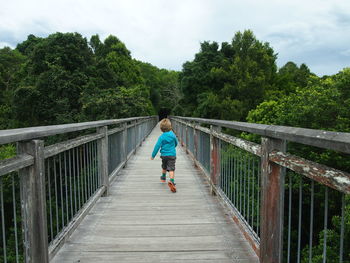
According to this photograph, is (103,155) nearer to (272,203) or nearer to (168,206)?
(168,206)

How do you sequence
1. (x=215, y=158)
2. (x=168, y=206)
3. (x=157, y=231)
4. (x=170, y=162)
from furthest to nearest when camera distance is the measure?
(x=170, y=162)
(x=215, y=158)
(x=168, y=206)
(x=157, y=231)

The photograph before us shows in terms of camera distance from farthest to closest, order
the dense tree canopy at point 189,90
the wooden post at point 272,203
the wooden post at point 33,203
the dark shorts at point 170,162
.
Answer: the dense tree canopy at point 189,90
the dark shorts at point 170,162
the wooden post at point 272,203
the wooden post at point 33,203

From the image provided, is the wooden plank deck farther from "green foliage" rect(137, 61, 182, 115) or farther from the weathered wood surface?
"green foliage" rect(137, 61, 182, 115)

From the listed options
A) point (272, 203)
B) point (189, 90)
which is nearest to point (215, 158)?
point (272, 203)

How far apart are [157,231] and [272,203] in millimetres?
1485

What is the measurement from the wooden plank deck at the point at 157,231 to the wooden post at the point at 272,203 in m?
0.44

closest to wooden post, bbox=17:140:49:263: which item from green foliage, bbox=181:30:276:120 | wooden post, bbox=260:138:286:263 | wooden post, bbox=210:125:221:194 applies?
wooden post, bbox=260:138:286:263

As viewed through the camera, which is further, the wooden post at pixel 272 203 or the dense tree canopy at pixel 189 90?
the dense tree canopy at pixel 189 90

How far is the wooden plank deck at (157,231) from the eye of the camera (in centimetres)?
257

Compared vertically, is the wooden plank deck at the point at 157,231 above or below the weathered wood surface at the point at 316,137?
below

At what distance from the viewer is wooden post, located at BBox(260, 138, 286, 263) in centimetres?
201

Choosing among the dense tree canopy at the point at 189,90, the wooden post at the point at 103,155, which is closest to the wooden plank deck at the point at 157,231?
the wooden post at the point at 103,155

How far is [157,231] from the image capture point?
10.2ft

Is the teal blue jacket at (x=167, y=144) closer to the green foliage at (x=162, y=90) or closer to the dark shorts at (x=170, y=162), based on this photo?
the dark shorts at (x=170, y=162)
